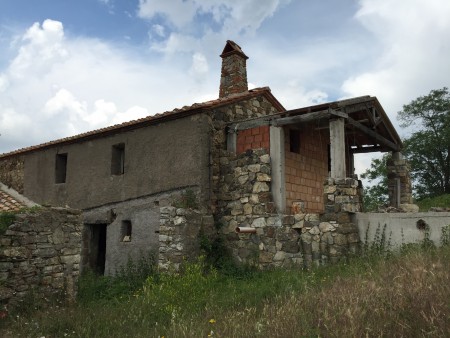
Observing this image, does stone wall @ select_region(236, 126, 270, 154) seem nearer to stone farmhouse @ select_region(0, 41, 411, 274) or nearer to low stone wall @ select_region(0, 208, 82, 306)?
stone farmhouse @ select_region(0, 41, 411, 274)

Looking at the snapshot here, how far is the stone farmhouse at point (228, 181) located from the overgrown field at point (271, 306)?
88 centimetres

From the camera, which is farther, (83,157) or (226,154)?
(83,157)

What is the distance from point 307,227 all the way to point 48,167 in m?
9.32

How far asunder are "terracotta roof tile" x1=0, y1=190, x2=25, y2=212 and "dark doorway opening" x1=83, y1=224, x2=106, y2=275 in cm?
298

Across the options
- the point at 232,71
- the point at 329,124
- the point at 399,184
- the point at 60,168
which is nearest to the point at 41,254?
the point at 60,168

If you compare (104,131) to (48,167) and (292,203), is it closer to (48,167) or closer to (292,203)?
(48,167)

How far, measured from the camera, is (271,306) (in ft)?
19.0

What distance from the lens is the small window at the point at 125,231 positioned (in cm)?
1110

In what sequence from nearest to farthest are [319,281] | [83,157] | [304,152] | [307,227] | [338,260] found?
1. [319,281]
2. [338,260]
3. [307,227]
4. [304,152]
5. [83,157]

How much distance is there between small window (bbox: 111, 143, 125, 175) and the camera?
1213 cm

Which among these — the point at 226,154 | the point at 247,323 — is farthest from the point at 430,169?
the point at 247,323

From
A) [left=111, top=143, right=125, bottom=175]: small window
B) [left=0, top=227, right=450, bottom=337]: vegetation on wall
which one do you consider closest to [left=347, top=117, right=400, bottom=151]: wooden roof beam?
[left=0, top=227, right=450, bottom=337]: vegetation on wall

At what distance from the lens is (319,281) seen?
23.0 feet

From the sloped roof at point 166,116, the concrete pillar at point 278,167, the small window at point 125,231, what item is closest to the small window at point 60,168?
the sloped roof at point 166,116
